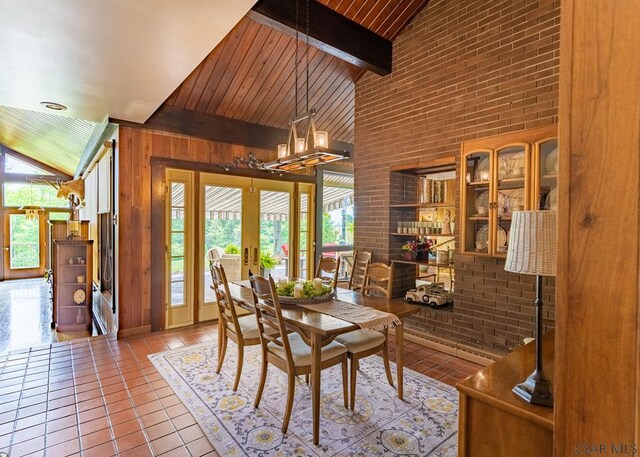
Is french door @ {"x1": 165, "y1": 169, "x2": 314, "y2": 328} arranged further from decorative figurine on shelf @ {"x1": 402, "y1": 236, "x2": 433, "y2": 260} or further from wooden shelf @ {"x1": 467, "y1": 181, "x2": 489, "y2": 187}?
wooden shelf @ {"x1": 467, "y1": 181, "x2": 489, "y2": 187}

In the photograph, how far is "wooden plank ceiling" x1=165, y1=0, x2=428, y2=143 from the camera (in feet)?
12.6

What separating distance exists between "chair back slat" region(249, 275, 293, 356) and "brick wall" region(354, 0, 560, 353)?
84.3 inches

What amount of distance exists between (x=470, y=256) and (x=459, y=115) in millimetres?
1464

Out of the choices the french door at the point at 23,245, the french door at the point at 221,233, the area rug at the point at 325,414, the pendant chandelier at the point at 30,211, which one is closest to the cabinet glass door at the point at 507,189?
the area rug at the point at 325,414

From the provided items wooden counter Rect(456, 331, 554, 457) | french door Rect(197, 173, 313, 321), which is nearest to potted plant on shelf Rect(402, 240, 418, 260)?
french door Rect(197, 173, 313, 321)

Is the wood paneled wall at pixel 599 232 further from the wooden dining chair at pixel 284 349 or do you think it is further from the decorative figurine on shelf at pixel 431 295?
the decorative figurine on shelf at pixel 431 295

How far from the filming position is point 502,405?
130 centimetres

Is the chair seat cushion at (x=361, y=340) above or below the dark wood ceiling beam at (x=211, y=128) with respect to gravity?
below

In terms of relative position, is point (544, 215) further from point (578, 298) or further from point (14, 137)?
point (14, 137)

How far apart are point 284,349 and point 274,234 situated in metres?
3.14

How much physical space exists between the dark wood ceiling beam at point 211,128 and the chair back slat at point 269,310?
9.40 ft

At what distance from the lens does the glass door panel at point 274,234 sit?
202 inches

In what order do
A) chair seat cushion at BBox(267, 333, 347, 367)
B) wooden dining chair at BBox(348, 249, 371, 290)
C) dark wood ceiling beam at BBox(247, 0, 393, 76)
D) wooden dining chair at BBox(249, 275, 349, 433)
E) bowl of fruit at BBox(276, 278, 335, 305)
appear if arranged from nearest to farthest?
→ wooden dining chair at BBox(249, 275, 349, 433)
chair seat cushion at BBox(267, 333, 347, 367)
bowl of fruit at BBox(276, 278, 335, 305)
dark wood ceiling beam at BBox(247, 0, 393, 76)
wooden dining chair at BBox(348, 249, 371, 290)

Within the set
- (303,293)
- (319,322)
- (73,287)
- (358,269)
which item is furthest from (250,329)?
(73,287)
